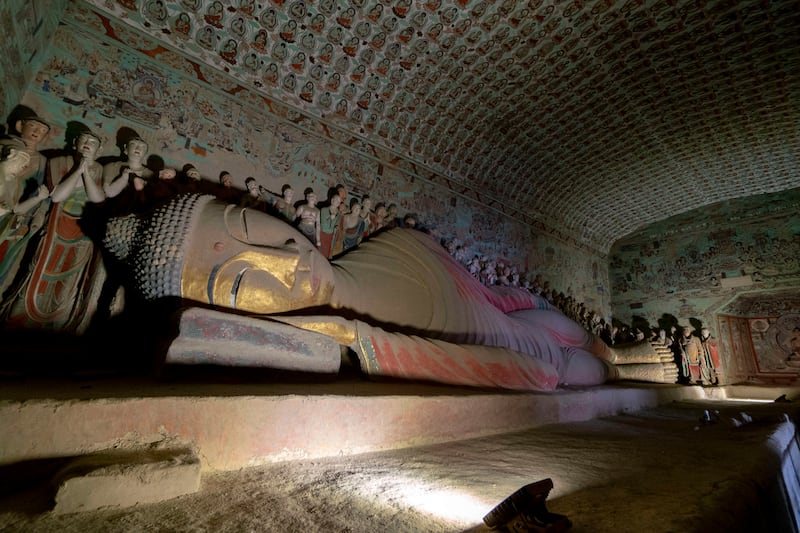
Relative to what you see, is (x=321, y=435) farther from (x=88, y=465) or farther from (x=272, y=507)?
(x=88, y=465)

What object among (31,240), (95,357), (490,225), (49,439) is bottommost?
(49,439)

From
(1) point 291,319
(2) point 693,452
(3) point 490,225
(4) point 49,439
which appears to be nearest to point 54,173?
(1) point 291,319

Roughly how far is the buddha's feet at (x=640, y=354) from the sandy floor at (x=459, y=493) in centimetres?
349

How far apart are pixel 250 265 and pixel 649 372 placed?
17.6 ft

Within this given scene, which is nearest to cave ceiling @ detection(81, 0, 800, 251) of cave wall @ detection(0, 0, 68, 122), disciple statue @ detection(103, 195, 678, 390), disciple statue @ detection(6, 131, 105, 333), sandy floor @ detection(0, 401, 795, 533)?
cave wall @ detection(0, 0, 68, 122)

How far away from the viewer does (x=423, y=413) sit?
6.24ft

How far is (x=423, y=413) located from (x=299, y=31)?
14.4 ft

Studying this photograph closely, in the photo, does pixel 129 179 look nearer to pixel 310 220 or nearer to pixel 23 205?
pixel 23 205

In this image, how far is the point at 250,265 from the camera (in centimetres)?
252

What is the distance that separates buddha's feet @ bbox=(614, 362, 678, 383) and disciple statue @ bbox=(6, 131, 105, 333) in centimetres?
584

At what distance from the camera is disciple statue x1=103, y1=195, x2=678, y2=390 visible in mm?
2363

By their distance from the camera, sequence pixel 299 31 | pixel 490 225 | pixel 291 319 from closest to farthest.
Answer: pixel 291 319 → pixel 299 31 → pixel 490 225

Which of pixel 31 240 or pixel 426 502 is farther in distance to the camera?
pixel 31 240

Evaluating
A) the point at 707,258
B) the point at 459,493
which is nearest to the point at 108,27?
the point at 459,493
